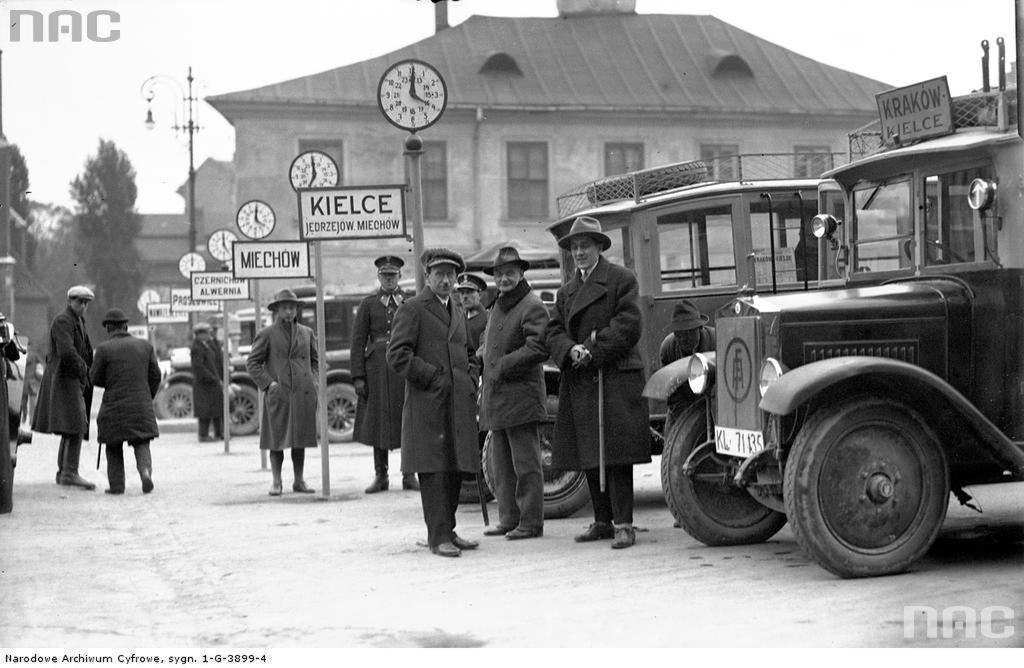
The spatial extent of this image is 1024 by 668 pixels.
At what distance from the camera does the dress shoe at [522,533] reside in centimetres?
987

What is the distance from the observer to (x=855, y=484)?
7727mm

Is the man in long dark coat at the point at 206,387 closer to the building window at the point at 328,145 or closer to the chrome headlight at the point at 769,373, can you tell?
the building window at the point at 328,145

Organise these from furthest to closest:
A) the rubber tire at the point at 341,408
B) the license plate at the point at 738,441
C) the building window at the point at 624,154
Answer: the building window at the point at 624,154
the rubber tire at the point at 341,408
the license plate at the point at 738,441

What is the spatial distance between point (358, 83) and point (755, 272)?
26.5 m

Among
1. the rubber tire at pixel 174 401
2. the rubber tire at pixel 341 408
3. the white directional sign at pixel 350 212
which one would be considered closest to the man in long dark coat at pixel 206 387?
the rubber tire at pixel 341 408

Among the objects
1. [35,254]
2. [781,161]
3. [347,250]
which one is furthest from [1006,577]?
[35,254]

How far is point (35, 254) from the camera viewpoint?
71.8m

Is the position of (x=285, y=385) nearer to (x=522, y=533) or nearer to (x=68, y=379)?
(x=68, y=379)

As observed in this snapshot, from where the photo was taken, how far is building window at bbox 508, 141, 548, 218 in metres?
37.7

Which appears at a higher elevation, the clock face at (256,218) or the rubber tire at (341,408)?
the clock face at (256,218)

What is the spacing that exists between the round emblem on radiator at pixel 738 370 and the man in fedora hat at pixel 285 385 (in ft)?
18.5

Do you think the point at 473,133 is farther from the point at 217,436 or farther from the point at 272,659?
the point at 272,659

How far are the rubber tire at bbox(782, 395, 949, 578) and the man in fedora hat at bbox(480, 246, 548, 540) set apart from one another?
2.50 metres

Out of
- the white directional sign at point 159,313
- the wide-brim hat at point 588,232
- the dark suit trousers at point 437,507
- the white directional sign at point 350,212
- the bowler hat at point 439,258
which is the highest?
the white directional sign at point 350,212
